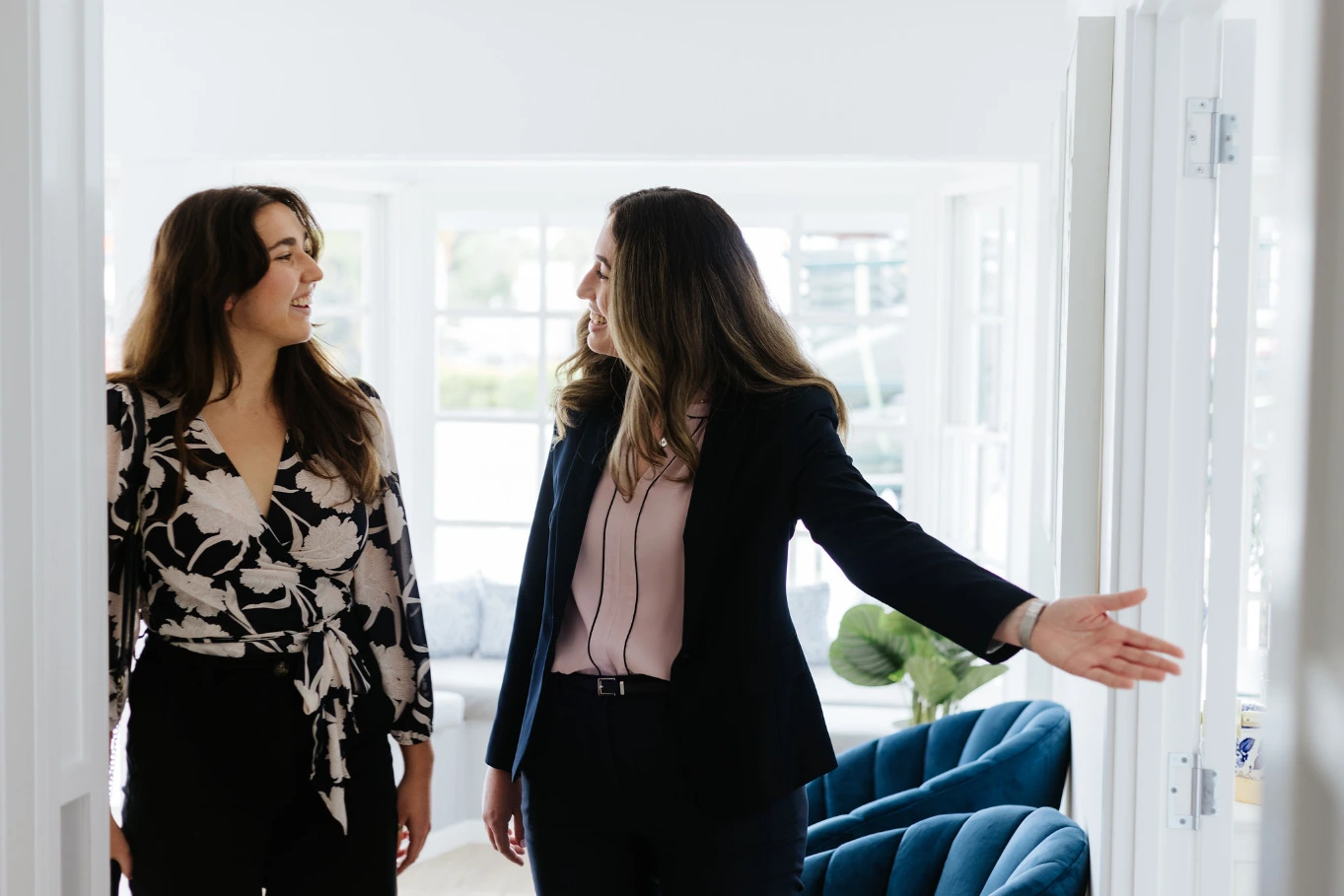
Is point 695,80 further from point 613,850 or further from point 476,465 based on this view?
point 613,850

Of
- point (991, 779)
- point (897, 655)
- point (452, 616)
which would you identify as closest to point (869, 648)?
point (897, 655)

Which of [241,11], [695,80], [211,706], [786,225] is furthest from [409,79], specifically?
[211,706]

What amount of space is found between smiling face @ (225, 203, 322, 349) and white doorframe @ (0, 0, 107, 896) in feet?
1.28

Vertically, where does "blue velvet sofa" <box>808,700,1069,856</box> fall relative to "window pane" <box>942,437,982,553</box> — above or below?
below

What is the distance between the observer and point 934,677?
317 cm

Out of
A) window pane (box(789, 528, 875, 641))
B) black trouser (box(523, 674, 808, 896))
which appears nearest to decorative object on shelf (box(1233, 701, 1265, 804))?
black trouser (box(523, 674, 808, 896))

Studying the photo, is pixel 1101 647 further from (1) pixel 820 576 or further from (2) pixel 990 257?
(1) pixel 820 576

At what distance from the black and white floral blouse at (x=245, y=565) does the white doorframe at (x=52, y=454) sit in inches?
9.8

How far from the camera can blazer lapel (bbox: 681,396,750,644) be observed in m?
1.48

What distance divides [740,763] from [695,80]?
2471 millimetres

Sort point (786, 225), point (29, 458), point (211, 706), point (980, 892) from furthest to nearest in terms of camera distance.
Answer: point (786, 225)
point (980, 892)
point (211, 706)
point (29, 458)

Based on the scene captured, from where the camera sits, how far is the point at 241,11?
11.7ft

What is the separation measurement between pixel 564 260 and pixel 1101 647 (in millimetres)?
3507

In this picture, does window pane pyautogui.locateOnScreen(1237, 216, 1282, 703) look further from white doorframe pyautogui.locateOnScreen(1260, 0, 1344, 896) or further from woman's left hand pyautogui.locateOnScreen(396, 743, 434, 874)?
white doorframe pyautogui.locateOnScreen(1260, 0, 1344, 896)
